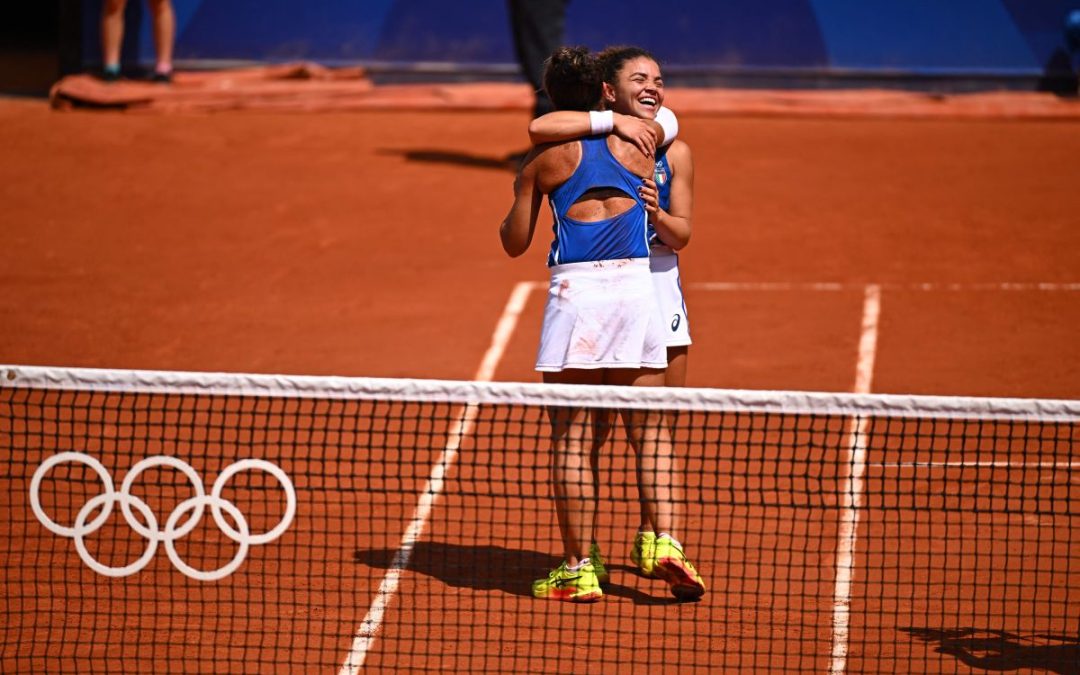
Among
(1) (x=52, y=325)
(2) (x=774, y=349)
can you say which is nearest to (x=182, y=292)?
(1) (x=52, y=325)

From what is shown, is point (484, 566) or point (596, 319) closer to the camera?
point (596, 319)

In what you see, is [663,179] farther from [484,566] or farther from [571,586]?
[484,566]

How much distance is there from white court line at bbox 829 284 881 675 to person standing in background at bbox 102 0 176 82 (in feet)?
28.5

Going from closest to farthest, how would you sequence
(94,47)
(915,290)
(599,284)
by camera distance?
(599,284), (915,290), (94,47)

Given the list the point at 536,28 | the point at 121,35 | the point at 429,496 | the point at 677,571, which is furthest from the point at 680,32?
the point at 677,571

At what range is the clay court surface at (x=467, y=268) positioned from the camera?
264 inches

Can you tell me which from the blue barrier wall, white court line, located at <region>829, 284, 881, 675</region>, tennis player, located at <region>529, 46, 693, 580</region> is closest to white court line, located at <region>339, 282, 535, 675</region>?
tennis player, located at <region>529, 46, 693, 580</region>

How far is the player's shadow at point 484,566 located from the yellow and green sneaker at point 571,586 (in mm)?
176

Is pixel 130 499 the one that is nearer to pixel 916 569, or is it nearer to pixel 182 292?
pixel 916 569

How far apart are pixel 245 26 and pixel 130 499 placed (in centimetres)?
1247

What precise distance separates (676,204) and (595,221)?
434 millimetres

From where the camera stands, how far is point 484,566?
6605 millimetres

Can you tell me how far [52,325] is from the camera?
1061cm

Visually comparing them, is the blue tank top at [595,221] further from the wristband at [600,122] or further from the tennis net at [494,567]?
the tennis net at [494,567]
